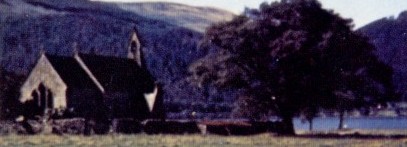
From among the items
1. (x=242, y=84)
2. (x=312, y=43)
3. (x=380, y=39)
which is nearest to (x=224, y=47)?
(x=242, y=84)

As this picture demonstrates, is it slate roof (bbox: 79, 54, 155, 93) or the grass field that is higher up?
slate roof (bbox: 79, 54, 155, 93)

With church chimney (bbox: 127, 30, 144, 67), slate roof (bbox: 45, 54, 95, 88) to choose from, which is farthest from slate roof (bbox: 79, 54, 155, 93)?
slate roof (bbox: 45, 54, 95, 88)

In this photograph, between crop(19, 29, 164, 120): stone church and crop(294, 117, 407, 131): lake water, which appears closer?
crop(19, 29, 164, 120): stone church

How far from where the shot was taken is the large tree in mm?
48562

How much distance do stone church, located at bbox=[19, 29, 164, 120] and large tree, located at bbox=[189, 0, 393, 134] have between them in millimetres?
16884

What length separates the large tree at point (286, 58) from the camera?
48562mm

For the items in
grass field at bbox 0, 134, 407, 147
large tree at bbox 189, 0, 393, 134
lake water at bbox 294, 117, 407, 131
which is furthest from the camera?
lake water at bbox 294, 117, 407, 131

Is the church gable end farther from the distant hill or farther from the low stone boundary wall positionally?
the distant hill

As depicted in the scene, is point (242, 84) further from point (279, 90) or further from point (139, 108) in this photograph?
point (139, 108)

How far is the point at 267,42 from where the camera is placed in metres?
49.3

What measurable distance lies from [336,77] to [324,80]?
54.3 inches

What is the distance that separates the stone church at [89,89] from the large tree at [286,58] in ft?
55.4

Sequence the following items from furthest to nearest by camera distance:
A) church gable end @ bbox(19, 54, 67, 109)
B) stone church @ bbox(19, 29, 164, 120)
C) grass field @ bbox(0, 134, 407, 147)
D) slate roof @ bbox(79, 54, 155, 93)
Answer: slate roof @ bbox(79, 54, 155, 93) → stone church @ bbox(19, 29, 164, 120) → church gable end @ bbox(19, 54, 67, 109) → grass field @ bbox(0, 134, 407, 147)

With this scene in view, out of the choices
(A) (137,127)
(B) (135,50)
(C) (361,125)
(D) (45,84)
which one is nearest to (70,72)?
(D) (45,84)
